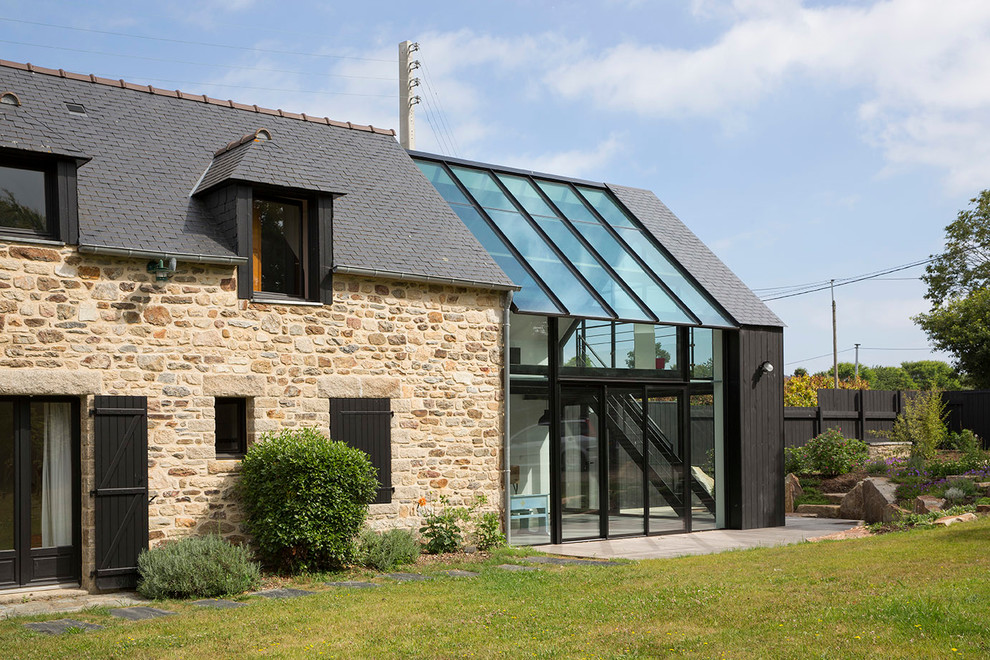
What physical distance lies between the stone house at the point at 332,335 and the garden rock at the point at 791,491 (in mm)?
2196

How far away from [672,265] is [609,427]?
3.44m

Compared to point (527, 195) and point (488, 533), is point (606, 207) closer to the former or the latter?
point (527, 195)

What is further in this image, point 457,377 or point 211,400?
point 457,377

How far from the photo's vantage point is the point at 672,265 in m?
14.9

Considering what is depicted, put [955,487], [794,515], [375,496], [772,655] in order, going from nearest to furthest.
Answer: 1. [772,655]
2. [375,496]
3. [955,487]
4. [794,515]

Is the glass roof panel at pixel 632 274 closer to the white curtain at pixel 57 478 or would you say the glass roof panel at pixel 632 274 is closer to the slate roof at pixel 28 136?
the slate roof at pixel 28 136

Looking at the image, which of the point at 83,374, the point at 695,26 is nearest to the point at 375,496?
the point at 83,374

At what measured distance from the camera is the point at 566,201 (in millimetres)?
15055

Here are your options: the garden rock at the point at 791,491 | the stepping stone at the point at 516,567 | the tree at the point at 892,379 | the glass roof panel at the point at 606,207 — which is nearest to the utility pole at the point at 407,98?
the glass roof panel at the point at 606,207

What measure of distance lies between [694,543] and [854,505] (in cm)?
422

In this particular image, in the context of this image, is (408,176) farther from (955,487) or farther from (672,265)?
(955,487)

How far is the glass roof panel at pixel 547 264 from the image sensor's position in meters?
12.6

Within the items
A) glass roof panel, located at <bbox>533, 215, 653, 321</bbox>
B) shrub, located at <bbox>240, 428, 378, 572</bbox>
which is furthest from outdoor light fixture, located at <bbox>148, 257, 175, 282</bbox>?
glass roof panel, located at <bbox>533, 215, 653, 321</bbox>

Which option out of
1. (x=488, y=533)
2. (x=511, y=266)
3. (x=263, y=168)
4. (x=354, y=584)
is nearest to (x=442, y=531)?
(x=488, y=533)
